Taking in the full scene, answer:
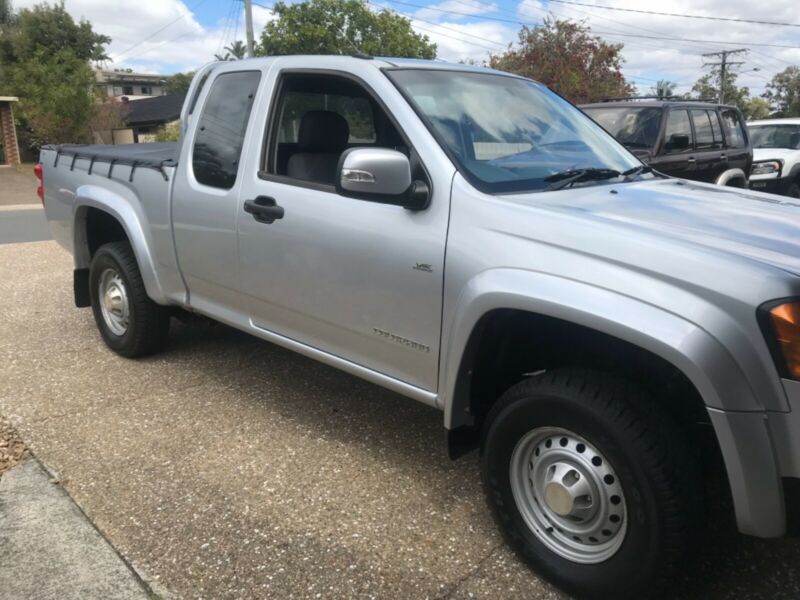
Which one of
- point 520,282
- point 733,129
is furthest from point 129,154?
point 733,129

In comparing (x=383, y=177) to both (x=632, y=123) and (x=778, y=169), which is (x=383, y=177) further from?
(x=778, y=169)

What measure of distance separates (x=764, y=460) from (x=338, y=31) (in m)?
45.9

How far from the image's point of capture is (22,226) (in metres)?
13.0

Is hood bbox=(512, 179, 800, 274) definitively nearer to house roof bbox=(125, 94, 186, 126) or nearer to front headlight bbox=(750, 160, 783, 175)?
front headlight bbox=(750, 160, 783, 175)

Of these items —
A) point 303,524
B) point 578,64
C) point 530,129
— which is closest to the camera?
point 303,524

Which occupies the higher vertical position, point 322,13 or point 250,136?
point 322,13

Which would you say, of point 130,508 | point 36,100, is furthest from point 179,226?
point 36,100

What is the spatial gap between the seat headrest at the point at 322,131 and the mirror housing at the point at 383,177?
3.56ft

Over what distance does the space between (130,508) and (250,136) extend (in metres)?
1.91

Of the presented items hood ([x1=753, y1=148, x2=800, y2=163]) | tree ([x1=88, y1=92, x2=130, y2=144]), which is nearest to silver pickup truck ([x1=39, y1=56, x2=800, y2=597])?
hood ([x1=753, y1=148, x2=800, y2=163])

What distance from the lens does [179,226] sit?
4.20 meters

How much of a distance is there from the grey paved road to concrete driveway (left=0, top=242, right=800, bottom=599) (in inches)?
270

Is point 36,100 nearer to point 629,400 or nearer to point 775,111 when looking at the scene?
point 629,400

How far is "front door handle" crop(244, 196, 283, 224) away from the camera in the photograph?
351 cm
